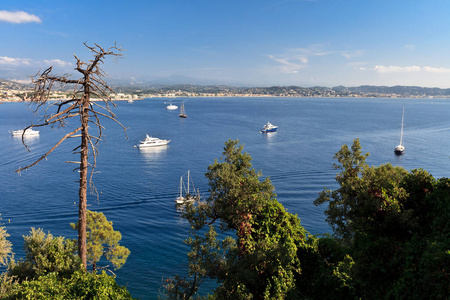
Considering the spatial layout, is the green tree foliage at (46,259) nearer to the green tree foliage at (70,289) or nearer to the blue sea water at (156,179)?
the green tree foliage at (70,289)

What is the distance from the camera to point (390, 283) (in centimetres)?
907

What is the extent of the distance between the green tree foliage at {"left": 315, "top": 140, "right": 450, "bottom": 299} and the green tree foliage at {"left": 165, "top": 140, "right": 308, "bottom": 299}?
292cm

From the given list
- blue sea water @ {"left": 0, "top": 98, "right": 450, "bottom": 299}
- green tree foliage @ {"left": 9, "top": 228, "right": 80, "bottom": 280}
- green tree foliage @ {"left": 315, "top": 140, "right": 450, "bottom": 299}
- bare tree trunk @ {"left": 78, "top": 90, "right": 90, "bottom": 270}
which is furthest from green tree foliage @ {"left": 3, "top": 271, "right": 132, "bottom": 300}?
blue sea water @ {"left": 0, "top": 98, "right": 450, "bottom": 299}

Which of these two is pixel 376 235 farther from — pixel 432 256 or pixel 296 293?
pixel 296 293

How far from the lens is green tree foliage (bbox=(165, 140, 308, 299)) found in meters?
11.9

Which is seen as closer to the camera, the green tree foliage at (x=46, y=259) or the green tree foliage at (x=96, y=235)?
the green tree foliage at (x=46, y=259)

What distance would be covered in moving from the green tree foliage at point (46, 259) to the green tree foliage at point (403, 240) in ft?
35.5

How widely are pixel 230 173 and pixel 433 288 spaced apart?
27.8 feet

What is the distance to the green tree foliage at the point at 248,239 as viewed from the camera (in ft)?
39.0

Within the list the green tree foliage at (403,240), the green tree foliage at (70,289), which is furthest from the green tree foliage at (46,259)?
the green tree foliage at (403,240)

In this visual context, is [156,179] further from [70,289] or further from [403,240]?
[403,240]

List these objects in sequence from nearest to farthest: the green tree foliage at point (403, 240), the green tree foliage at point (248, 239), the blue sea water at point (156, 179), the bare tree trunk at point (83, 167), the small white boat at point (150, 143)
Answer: the green tree foliage at point (403, 240)
the bare tree trunk at point (83, 167)
the green tree foliage at point (248, 239)
the blue sea water at point (156, 179)
the small white boat at point (150, 143)

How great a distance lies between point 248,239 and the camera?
13000mm

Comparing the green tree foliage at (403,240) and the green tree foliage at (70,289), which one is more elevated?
the green tree foliage at (403,240)
